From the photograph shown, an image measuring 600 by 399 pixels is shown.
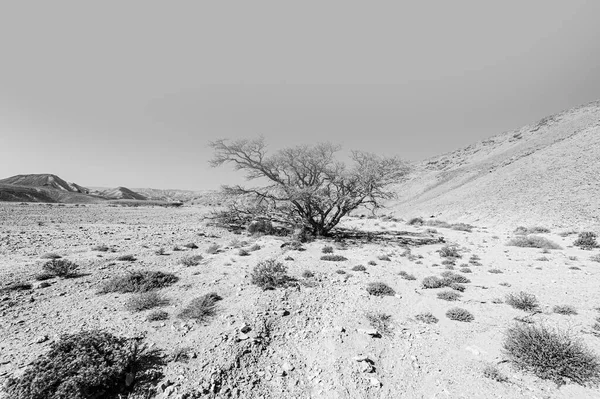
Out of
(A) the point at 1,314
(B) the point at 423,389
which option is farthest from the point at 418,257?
(A) the point at 1,314

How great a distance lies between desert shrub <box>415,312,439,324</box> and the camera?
21.4 feet

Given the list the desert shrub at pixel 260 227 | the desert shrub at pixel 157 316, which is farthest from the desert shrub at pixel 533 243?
the desert shrub at pixel 157 316

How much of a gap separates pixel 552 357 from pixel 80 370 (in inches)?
344

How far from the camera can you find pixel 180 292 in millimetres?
7957

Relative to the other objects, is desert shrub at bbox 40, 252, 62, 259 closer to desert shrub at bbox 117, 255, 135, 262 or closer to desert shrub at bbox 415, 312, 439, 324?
desert shrub at bbox 117, 255, 135, 262

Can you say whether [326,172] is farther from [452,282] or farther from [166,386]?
[166,386]

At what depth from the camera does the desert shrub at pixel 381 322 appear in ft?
20.0

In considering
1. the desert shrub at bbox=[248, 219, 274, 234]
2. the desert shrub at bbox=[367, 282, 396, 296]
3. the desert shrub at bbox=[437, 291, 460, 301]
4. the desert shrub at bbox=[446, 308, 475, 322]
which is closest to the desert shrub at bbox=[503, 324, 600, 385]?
the desert shrub at bbox=[446, 308, 475, 322]

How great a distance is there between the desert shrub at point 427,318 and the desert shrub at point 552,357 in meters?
1.60

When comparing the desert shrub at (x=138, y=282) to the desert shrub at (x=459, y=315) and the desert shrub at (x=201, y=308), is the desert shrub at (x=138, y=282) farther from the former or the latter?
the desert shrub at (x=459, y=315)

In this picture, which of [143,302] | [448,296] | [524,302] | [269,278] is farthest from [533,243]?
[143,302]

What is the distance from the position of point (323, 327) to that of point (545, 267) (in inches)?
488

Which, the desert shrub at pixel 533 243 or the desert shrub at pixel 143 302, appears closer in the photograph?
the desert shrub at pixel 143 302

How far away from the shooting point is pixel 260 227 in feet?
76.0
